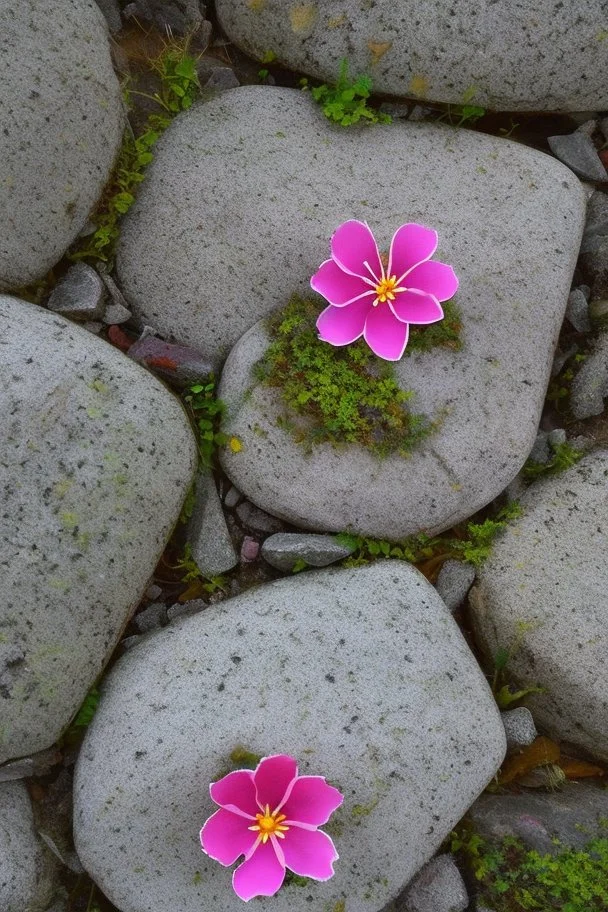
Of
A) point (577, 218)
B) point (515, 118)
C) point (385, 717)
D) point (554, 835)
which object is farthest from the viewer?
point (515, 118)

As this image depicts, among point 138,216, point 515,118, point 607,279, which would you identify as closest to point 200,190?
point 138,216

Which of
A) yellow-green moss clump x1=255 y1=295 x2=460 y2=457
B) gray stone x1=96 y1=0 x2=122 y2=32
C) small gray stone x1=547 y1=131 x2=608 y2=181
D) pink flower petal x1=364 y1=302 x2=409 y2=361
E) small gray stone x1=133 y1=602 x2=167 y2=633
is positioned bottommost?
small gray stone x1=133 y1=602 x2=167 y2=633

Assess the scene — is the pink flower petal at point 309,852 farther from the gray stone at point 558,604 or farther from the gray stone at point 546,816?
the gray stone at point 558,604

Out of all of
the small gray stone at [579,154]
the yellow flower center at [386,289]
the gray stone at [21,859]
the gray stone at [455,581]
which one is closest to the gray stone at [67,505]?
the gray stone at [21,859]

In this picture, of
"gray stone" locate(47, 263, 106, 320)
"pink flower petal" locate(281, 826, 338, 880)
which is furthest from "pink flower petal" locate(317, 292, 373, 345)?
"pink flower petal" locate(281, 826, 338, 880)

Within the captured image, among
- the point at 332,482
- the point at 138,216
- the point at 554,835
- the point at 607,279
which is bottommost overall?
the point at 554,835

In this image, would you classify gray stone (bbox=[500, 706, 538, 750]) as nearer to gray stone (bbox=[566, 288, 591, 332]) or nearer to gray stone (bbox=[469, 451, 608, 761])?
gray stone (bbox=[469, 451, 608, 761])

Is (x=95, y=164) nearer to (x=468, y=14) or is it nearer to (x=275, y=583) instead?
(x=468, y=14)
